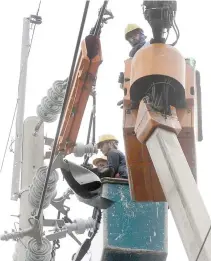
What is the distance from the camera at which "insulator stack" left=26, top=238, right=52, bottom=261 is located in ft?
21.1

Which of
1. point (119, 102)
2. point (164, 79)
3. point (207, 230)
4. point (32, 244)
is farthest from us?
point (32, 244)

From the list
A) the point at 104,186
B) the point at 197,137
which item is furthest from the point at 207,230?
the point at 104,186

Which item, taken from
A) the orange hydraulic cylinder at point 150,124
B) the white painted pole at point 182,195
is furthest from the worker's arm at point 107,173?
the white painted pole at point 182,195

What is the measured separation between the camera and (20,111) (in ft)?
26.1

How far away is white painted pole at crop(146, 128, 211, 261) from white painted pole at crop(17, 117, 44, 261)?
9.00ft

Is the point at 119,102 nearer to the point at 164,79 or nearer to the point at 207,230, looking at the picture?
the point at 164,79

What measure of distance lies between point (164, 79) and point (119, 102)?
0.88 meters

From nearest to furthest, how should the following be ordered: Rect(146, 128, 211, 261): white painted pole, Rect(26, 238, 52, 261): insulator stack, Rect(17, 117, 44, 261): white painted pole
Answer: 1. Rect(146, 128, 211, 261): white painted pole
2. Rect(26, 238, 52, 261): insulator stack
3. Rect(17, 117, 44, 261): white painted pole

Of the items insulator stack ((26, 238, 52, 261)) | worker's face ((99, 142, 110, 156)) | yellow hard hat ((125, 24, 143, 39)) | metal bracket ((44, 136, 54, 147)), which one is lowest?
insulator stack ((26, 238, 52, 261))

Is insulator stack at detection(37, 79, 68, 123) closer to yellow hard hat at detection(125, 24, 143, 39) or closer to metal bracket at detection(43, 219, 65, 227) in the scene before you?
metal bracket at detection(43, 219, 65, 227)

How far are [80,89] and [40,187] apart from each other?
141cm

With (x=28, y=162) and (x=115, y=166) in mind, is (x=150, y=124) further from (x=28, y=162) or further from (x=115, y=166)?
(x=28, y=162)

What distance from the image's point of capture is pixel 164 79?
15.1ft

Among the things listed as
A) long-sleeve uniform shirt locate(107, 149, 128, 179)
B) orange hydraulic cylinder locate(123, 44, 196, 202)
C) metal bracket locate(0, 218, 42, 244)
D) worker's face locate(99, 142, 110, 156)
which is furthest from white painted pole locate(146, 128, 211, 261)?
worker's face locate(99, 142, 110, 156)
